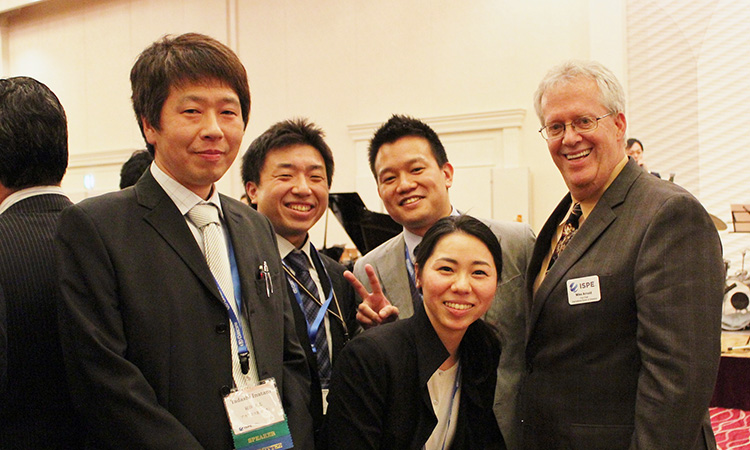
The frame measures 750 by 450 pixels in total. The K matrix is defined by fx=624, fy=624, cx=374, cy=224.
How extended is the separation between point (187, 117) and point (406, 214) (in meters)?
1.10

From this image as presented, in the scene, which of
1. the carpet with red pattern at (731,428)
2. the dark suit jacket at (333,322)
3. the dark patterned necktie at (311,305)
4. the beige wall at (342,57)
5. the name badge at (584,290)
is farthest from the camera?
the beige wall at (342,57)

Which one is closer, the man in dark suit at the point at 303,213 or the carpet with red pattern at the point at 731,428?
the man in dark suit at the point at 303,213

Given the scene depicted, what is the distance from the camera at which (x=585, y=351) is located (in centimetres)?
188

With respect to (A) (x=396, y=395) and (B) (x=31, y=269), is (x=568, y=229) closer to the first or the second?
(A) (x=396, y=395)

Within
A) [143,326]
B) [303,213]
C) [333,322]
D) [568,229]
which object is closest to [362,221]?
[303,213]

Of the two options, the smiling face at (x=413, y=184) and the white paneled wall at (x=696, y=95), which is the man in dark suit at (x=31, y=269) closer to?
the smiling face at (x=413, y=184)

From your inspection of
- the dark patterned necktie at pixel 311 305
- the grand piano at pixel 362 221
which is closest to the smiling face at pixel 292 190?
the dark patterned necktie at pixel 311 305

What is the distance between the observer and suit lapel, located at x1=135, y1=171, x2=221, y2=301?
5.14 feet

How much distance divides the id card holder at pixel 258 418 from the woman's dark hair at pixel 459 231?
0.69 meters

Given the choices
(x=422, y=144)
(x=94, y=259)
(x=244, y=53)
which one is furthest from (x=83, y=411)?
(x=244, y=53)

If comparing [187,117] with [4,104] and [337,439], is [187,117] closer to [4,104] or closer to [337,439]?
[4,104]

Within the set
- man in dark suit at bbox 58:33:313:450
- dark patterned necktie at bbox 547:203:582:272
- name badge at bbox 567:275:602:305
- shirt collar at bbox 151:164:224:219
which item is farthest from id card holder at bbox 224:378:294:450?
dark patterned necktie at bbox 547:203:582:272

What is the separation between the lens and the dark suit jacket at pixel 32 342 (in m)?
1.64

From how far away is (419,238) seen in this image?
2.55m
